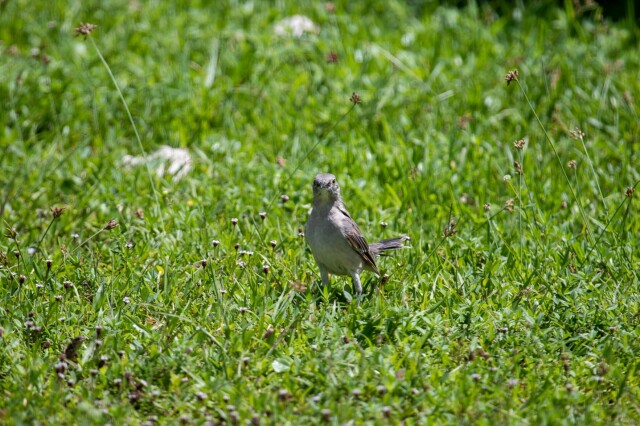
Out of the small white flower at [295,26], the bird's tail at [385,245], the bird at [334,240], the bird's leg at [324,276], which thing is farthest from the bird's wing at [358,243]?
the small white flower at [295,26]

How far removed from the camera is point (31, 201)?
21.7 ft

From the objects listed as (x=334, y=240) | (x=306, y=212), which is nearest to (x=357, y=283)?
(x=334, y=240)

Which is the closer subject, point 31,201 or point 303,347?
point 303,347

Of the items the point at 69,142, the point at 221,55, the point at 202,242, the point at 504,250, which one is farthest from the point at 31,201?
the point at 504,250

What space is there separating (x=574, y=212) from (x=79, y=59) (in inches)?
189

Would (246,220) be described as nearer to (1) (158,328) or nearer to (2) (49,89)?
(1) (158,328)

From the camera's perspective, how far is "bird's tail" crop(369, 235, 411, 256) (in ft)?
18.5

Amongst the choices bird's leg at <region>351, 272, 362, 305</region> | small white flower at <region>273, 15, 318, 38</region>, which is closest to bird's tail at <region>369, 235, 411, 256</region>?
bird's leg at <region>351, 272, 362, 305</region>

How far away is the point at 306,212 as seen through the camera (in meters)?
6.63

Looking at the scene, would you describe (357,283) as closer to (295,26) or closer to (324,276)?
(324,276)

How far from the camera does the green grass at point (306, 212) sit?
4.42 m

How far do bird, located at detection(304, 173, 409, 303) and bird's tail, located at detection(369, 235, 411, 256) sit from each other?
0.08 meters

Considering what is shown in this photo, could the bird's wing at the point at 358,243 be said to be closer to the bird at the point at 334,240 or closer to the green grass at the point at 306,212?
the bird at the point at 334,240

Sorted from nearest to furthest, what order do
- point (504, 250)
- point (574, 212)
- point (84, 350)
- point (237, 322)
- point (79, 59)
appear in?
point (84, 350), point (237, 322), point (504, 250), point (574, 212), point (79, 59)
